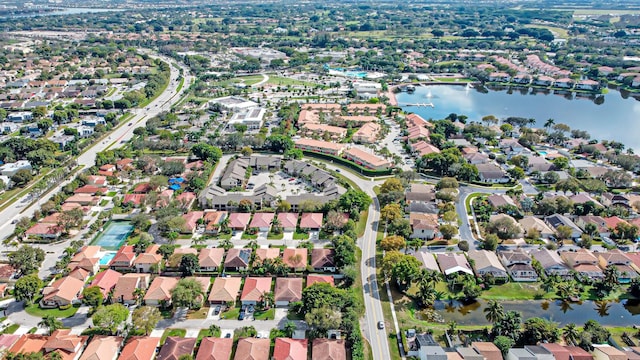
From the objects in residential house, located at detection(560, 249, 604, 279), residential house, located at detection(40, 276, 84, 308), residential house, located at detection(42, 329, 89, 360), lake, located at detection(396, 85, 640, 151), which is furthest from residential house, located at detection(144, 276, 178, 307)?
lake, located at detection(396, 85, 640, 151)

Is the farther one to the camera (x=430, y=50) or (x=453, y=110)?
(x=430, y=50)

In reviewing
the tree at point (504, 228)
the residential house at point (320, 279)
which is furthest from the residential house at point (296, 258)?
the tree at point (504, 228)

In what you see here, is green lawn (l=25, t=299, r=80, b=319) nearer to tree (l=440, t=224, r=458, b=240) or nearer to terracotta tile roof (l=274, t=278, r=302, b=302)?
terracotta tile roof (l=274, t=278, r=302, b=302)

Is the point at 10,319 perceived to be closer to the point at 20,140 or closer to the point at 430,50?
the point at 20,140

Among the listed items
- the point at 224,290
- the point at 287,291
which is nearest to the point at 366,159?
the point at 287,291

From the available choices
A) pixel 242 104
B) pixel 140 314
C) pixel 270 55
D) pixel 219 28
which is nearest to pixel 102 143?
pixel 242 104

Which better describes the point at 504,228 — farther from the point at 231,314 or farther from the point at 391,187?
the point at 231,314

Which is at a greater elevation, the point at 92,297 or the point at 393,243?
the point at 393,243
